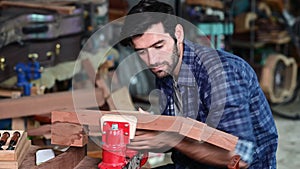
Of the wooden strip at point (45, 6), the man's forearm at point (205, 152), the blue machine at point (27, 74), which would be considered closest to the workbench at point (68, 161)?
the man's forearm at point (205, 152)

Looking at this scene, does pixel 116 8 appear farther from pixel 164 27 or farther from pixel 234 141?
pixel 234 141

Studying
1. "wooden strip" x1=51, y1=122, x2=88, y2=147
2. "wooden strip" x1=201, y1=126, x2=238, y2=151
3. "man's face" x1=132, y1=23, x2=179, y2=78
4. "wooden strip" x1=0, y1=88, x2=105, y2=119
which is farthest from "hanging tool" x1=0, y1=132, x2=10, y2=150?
"wooden strip" x1=0, y1=88, x2=105, y2=119

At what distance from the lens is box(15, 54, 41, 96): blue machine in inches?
125

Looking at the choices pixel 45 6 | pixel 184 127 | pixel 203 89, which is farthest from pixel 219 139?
pixel 45 6

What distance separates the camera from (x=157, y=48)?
1.78 metres

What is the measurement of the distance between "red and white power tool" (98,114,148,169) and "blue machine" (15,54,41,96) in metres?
1.77

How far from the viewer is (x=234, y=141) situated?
1510 millimetres

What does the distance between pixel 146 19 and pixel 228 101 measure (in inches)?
15.7

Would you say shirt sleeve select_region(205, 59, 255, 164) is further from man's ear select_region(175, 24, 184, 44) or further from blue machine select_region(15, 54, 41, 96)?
blue machine select_region(15, 54, 41, 96)

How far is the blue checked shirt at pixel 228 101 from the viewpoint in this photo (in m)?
1.74

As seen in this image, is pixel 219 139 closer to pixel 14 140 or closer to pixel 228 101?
pixel 228 101

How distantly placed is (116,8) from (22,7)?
2293 millimetres

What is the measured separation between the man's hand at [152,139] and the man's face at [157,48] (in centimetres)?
34

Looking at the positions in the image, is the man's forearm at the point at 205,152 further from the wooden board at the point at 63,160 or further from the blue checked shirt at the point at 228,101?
the wooden board at the point at 63,160
